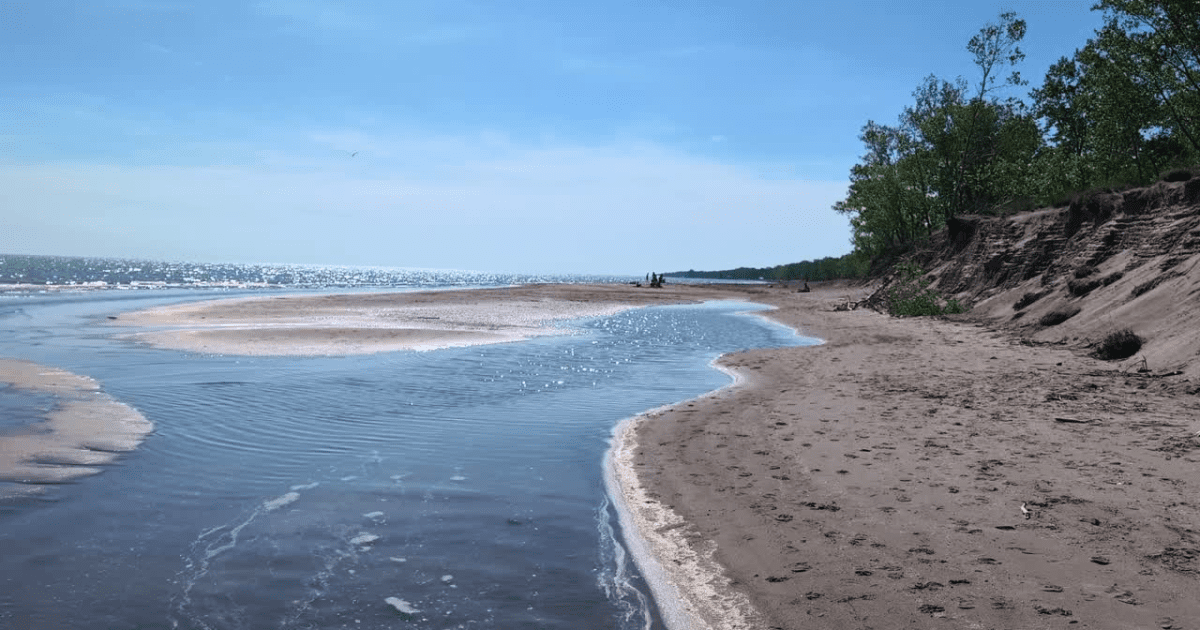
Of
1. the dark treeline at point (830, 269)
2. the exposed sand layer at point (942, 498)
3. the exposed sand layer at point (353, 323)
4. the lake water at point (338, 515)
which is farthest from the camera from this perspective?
the dark treeline at point (830, 269)

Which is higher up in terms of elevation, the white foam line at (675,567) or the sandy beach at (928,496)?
the sandy beach at (928,496)

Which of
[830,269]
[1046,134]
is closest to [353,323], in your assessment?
[1046,134]

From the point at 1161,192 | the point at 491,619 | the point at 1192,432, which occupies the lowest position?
the point at 491,619

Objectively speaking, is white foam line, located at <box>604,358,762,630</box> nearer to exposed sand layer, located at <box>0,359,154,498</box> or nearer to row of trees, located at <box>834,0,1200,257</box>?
exposed sand layer, located at <box>0,359,154,498</box>

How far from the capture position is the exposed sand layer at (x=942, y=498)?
16.4 ft

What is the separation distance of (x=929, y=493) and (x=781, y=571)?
242 centimetres

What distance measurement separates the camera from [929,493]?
285 inches

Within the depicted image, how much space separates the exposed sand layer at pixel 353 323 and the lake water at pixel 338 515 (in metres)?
7.41

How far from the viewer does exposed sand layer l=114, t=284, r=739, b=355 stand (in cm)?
2362

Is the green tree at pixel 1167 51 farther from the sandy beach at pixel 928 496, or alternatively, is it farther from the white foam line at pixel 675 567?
the white foam line at pixel 675 567

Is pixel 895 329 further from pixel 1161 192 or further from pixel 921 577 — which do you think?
pixel 921 577

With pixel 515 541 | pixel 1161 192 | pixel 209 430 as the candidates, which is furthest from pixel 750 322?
pixel 515 541

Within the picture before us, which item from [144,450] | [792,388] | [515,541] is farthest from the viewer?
[792,388]

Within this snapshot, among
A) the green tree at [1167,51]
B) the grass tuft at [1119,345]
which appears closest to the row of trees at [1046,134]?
the green tree at [1167,51]
